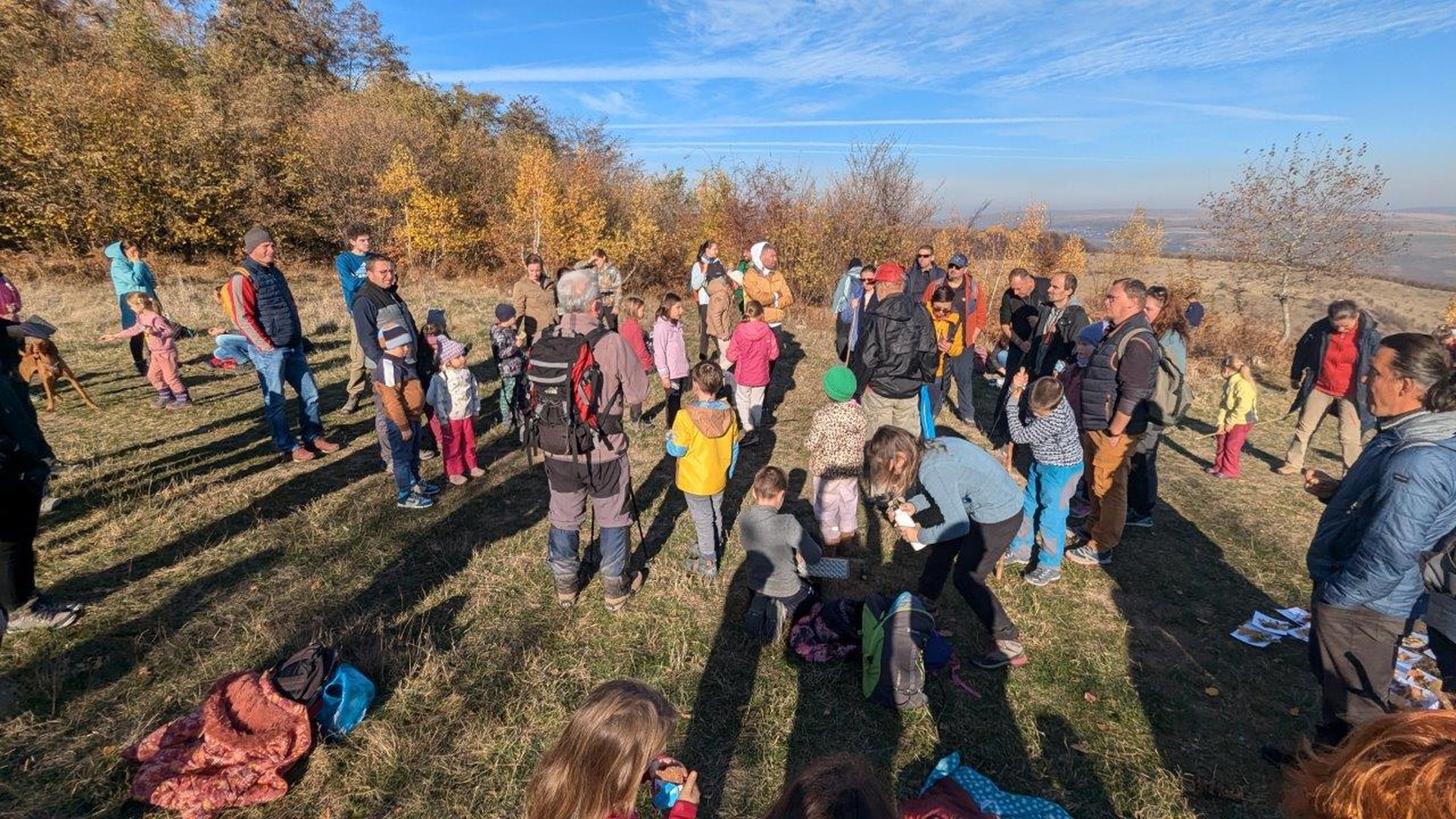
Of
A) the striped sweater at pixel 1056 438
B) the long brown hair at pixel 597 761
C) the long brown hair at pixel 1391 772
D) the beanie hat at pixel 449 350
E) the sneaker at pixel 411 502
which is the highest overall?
the beanie hat at pixel 449 350

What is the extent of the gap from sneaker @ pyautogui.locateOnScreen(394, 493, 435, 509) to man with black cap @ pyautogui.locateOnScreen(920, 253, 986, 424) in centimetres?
619

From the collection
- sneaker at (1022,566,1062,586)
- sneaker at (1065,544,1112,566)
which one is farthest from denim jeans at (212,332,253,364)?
sneaker at (1065,544,1112,566)

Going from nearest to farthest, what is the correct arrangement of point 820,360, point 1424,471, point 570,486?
point 1424,471, point 570,486, point 820,360

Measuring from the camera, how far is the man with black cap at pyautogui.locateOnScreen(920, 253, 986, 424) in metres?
8.15

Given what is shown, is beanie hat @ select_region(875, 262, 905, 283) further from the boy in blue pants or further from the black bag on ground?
the black bag on ground

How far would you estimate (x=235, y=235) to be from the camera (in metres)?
22.7

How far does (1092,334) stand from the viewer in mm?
6152

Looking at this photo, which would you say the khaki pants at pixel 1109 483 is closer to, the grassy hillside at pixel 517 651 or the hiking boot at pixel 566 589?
the grassy hillside at pixel 517 651

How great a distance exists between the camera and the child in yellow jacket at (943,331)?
24.4 ft

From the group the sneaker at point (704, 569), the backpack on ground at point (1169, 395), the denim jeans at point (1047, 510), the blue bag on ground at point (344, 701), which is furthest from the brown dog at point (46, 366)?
the backpack on ground at point (1169, 395)

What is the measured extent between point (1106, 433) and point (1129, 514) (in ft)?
5.49

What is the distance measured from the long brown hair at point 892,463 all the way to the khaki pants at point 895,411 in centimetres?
209

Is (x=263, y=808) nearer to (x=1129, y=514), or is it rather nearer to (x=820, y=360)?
(x=1129, y=514)

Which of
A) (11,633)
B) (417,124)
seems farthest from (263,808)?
(417,124)
